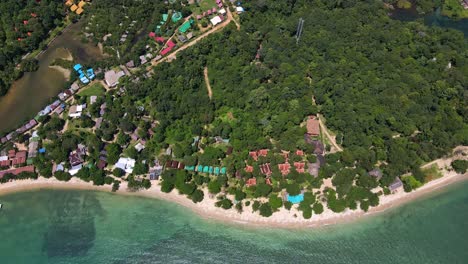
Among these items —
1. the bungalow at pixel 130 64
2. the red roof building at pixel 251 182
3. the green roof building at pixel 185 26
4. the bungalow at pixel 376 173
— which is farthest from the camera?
the green roof building at pixel 185 26

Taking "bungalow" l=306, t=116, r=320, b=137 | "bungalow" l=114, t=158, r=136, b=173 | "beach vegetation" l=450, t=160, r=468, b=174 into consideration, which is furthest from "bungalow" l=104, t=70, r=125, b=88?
"beach vegetation" l=450, t=160, r=468, b=174

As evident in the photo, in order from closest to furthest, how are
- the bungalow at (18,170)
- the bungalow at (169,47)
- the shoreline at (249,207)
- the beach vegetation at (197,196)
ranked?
the shoreline at (249,207)
the beach vegetation at (197,196)
the bungalow at (18,170)
the bungalow at (169,47)

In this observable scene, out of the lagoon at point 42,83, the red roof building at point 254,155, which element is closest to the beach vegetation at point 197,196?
the red roof building at point 254,155

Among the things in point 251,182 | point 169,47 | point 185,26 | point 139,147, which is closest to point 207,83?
point 169,47

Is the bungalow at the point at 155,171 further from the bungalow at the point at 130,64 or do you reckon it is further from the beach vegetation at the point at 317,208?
the beach vegetation at the point at 317,208

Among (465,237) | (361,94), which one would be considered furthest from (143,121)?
(465,237)

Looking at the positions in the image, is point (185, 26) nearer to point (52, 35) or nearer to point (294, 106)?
point (52, 35)

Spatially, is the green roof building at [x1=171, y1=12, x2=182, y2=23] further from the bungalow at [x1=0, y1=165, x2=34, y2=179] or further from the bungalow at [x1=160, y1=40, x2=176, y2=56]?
the bungalow at [x1=0, y1=165, x2=34, y2=179]

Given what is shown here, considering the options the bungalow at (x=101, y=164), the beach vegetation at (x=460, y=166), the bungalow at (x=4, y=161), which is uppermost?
the bungalow at (x=4, y=161)
